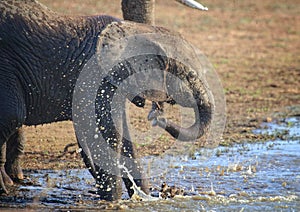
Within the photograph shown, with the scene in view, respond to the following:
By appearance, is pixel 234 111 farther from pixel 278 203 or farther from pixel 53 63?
pixel 53 63

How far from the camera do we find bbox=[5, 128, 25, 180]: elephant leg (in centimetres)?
802

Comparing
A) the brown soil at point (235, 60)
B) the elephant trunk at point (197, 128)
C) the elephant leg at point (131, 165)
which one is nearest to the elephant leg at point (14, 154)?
the brown soil at point (235, 60)

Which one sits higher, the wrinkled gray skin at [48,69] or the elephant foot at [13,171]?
the wrinkled gray skin at [48,69]

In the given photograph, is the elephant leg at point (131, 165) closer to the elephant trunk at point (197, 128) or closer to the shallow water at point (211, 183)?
the shallow water at point (211, 183)

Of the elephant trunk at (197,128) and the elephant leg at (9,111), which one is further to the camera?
the elephant trunk at (197,128)

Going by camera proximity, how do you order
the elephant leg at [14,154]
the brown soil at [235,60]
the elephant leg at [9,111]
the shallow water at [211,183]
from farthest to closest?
the brown soil at [235,60], the elephant leg at [14,154], the shallow water at [211,183], the elephant leg at [9,111]

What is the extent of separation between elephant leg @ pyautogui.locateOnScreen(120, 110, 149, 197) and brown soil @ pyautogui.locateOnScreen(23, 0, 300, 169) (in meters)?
1.18

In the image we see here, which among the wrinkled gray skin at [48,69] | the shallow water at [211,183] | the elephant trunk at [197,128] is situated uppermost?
the wrinkled gray skin at [48,69]

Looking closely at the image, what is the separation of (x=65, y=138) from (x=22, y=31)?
2.83 meters

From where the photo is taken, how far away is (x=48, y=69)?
7.15 meters

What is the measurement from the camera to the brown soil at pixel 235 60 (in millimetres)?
9562

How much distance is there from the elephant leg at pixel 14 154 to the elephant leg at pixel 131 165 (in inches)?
44.8

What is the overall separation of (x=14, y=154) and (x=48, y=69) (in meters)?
1.25

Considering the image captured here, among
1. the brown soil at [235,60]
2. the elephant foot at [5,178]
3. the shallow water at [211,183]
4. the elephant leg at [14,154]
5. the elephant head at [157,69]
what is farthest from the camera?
the brown soil at [235,60]
